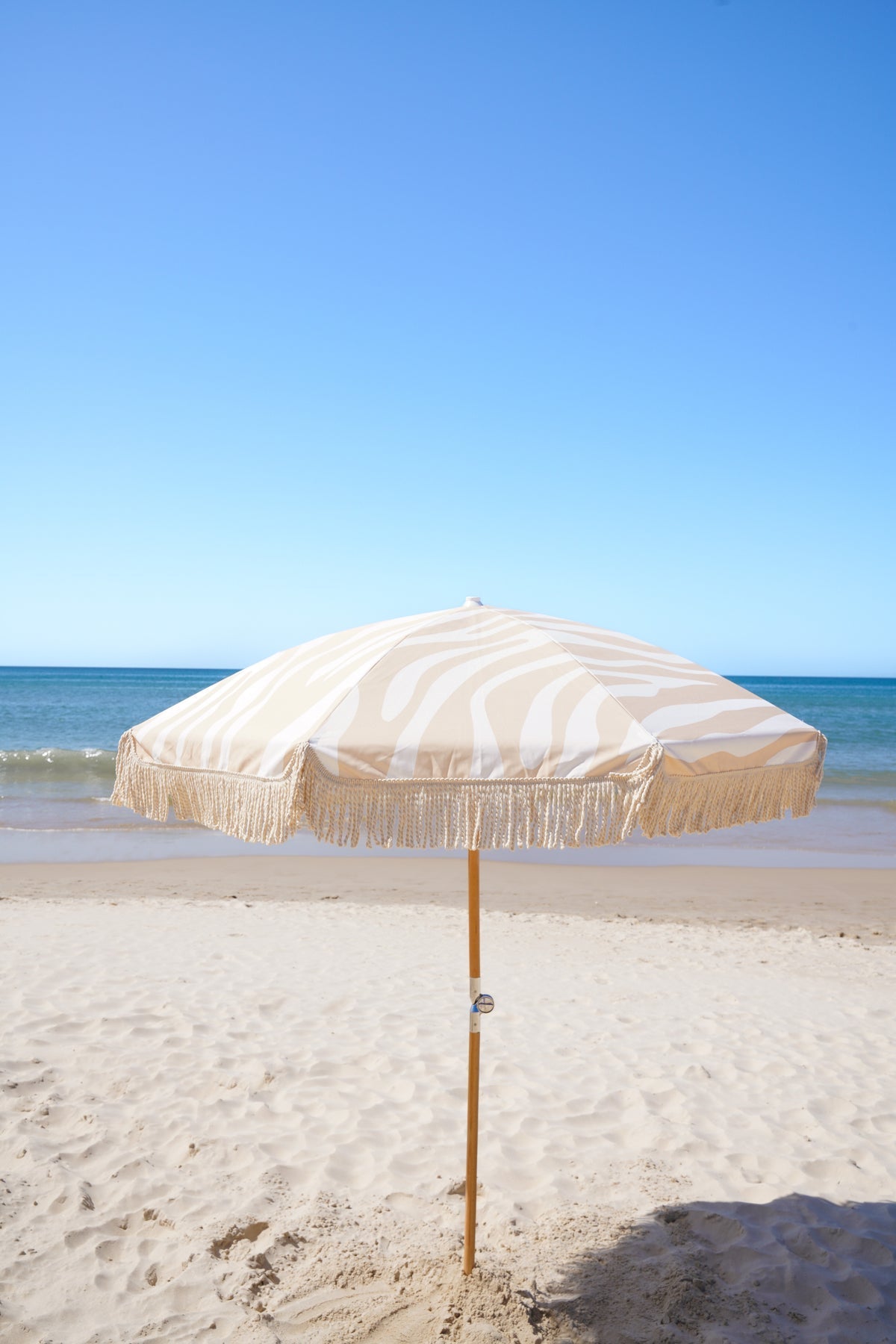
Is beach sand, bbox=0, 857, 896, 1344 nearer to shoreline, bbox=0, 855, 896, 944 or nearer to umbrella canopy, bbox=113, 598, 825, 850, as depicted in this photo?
umbrella canopy, bbox=113, 598, 825, 850

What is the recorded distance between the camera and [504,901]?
34.5 ft

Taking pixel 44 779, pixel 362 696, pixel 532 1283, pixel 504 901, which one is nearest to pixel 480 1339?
pixel 532 1283

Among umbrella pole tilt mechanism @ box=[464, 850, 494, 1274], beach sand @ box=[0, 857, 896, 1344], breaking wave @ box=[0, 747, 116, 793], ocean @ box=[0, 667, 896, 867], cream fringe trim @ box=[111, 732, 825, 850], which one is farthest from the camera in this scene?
breaking wave @ box=[0, 747, 116, 793]

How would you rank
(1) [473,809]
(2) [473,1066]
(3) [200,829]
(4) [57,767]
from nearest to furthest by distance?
(1) [473,809]
(2) [473,1066]
(3) [200,829]
(4) [57,767]

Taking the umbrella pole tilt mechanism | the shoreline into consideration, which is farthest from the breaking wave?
the umbrella pole tilt mechanism

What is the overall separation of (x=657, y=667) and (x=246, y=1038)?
3.81 meters

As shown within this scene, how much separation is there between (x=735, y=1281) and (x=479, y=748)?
7.94 ft

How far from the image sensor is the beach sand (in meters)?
2.98

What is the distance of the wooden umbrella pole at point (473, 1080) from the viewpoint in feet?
9.47

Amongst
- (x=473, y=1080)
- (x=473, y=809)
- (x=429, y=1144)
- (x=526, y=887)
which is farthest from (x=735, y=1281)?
(x=526, y=887)

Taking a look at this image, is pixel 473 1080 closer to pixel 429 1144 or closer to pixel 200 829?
pixel 429 1144

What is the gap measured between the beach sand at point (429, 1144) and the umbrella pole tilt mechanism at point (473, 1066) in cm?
18

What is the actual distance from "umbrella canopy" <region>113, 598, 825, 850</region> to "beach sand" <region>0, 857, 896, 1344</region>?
177 cm

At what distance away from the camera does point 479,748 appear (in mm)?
2160
